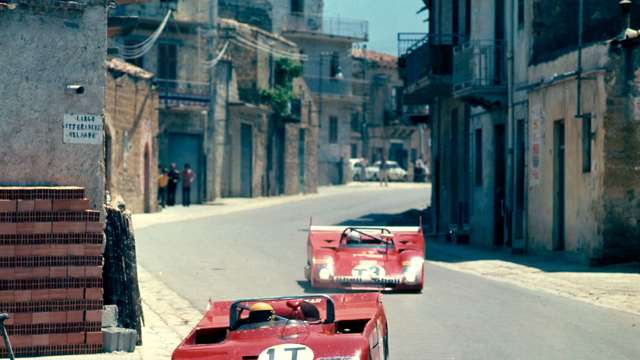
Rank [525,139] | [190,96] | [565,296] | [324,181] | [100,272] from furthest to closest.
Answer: [324,181] → [190,96] → [525,139] → [565,296] → [100,272]

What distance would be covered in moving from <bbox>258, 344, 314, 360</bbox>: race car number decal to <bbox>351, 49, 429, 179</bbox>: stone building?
92.8 meters

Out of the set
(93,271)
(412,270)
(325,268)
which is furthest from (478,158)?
(93,271)

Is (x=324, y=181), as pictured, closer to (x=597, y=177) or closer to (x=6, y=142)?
(x=597, y=177)

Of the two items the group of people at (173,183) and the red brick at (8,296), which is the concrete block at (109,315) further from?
the group of people at (173,183)

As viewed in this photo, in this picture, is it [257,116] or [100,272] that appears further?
[257,116]

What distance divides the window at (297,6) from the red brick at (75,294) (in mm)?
74172

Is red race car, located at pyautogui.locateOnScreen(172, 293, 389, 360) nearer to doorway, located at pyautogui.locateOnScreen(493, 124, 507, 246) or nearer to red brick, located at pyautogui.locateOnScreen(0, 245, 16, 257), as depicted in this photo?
red brick, located at pyautogui.locateOnScreen(0, 245, 16, 257)

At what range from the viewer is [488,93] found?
3319 cm

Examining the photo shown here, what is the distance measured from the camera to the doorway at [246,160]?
64.7 m

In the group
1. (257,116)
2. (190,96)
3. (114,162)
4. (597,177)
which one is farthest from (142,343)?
(257,116)

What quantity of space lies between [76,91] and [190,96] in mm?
42674

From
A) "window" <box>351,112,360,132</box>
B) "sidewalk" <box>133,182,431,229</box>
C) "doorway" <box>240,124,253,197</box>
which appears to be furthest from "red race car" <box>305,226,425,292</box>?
"window" <box>351,112,360,132</box>

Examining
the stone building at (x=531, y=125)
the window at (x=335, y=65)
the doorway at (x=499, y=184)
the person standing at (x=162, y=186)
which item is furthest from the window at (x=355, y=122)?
the doorway at (x=499, y=184)

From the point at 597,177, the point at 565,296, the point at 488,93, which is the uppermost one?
the point at 488,93
